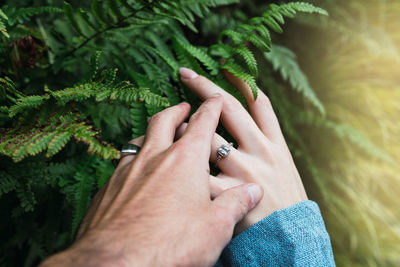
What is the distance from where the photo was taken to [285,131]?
1712 mm

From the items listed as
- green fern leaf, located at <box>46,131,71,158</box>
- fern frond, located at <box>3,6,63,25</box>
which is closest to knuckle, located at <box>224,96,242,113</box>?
green fern leaf, located at <box>46,131,71,158</box>

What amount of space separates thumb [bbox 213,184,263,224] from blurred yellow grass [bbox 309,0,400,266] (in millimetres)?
1352

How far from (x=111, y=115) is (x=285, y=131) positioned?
3.28ft


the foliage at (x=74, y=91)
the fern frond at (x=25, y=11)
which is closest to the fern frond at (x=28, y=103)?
the foliage at (x=74, y=91)

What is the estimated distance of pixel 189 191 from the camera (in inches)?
26.7

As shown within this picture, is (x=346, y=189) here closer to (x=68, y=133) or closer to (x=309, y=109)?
(x=309, y=109)

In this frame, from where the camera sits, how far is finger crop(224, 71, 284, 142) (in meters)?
1.02

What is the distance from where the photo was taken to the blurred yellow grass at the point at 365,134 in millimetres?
2057

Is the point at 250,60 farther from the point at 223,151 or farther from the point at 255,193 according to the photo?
the point at 255,193

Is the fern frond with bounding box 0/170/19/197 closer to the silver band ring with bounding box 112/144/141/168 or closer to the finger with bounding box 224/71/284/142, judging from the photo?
the silver band ring with bounding box 112/144/141/168

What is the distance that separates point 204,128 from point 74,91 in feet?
1.13

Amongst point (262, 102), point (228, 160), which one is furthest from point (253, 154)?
point (262, 102)

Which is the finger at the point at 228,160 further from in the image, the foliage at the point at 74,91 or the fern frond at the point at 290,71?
the fern frond at the point at 290,71

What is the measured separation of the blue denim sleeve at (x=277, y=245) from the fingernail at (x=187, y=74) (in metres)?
0.51
